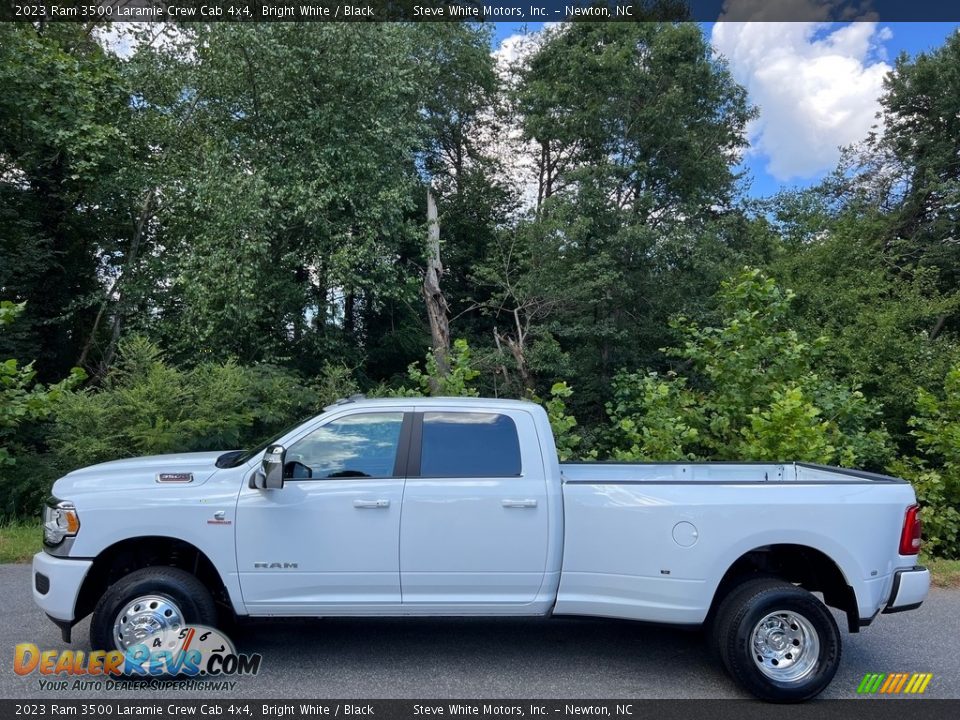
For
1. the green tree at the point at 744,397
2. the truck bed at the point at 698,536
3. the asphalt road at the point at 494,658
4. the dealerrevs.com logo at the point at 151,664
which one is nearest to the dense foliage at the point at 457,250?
the green tree at the point at 744,397

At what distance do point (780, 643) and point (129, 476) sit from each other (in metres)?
4.40

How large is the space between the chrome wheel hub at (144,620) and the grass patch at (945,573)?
7.33 meters

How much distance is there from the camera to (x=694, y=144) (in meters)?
22.2

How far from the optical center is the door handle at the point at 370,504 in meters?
5.17

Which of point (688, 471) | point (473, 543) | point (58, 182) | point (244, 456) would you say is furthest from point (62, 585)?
point (58, 182)

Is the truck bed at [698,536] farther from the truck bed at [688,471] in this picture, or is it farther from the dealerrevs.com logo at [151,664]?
the dealerrevs.com logo at [151,664]

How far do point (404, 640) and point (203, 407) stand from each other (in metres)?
7.20

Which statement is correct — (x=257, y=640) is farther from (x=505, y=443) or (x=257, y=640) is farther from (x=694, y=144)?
(x=694, y=144)

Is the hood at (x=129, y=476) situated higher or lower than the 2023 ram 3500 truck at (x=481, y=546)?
higher

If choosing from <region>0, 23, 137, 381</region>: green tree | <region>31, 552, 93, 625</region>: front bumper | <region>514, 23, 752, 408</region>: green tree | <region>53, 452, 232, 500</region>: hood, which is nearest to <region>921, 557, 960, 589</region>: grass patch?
<region>53, 452, 232, 500</region>: hood

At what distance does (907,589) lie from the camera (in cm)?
512

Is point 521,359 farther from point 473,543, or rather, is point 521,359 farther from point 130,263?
point 473,543

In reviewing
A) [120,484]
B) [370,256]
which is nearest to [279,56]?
[370,256]

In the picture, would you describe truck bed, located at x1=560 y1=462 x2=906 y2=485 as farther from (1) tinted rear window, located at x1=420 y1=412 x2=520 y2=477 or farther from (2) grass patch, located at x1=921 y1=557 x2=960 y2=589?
A: (2) grass patch, located at x1=921 y1=557 x2=960 y2=589
